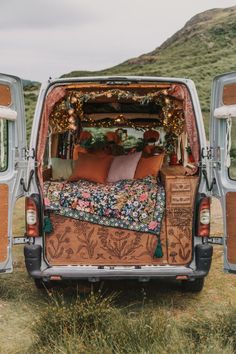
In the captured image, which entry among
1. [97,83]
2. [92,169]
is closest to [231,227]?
[97,83]

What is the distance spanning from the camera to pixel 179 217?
572cm

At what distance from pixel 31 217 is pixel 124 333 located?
5.62ft

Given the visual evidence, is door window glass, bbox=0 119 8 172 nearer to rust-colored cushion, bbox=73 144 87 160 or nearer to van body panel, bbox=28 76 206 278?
van body panel, bbox=28 76 206 278

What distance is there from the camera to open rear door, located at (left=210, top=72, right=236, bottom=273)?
17.1 ft

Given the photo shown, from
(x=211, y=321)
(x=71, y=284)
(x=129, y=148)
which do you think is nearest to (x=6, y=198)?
(x=71, y=284)

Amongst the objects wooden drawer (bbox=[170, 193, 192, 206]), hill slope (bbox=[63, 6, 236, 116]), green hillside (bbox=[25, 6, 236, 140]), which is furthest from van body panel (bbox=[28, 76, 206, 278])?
hill slope (bbox=[63, 6, 236, 116])

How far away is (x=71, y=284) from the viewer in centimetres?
668

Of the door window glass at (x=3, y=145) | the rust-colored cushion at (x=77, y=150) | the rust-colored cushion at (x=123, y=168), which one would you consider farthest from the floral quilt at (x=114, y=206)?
the rust-colored cushion at (x=77, y=150)

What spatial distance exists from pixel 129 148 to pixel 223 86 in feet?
13.9

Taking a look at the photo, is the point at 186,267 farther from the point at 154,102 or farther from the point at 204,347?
the point at 154,102

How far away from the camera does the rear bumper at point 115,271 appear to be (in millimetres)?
5305

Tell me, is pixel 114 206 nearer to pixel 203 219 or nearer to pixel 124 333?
pixel 203 219

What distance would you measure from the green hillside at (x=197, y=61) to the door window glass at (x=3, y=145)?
2615cm

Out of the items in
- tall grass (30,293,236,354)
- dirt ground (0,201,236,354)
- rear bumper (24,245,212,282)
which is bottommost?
dirt ground (0,201,236,354)
